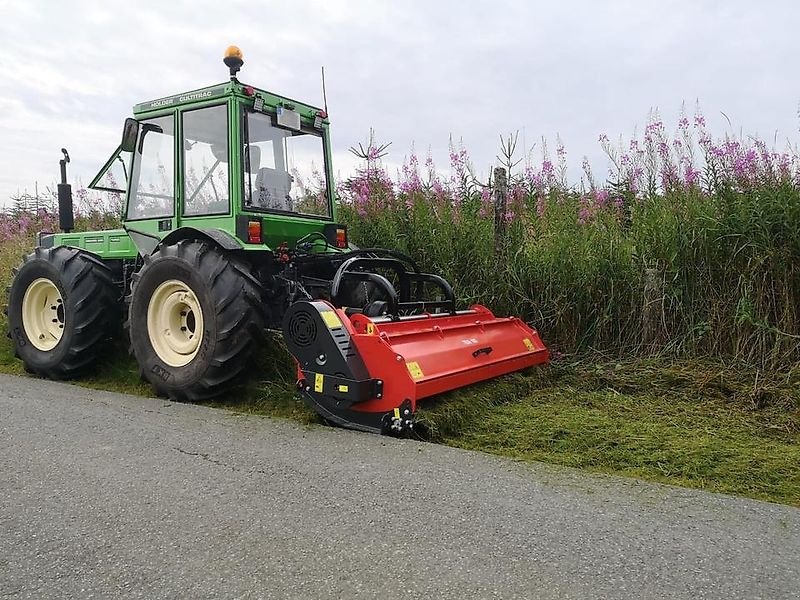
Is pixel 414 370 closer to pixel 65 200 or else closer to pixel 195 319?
pixel 195 319

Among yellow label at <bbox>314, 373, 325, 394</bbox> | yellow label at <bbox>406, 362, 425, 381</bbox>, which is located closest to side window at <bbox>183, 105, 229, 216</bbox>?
yellow label at <bbox>314, 373, 325, 394</bbox>

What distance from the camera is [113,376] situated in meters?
5.98

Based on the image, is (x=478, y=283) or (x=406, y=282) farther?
(x=478, y=283)

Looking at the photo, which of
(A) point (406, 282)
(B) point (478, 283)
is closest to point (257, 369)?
(A) point (406, 282)

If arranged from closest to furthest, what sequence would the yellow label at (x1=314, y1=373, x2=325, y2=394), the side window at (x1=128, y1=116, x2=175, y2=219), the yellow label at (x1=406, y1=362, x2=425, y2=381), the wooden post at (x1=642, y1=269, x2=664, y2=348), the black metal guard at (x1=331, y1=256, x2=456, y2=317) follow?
the yellow label at (x1=406, y1=362, x2=425, y2=381) < the yellow label at (x1=314, y1=373, x2=325, y2=394) < the black metal guard at (x1=331, y1=256, x2=456, y2=317) < the wooden post at (x1=642, y1=269, x2=664, y2=348) < the side window at (x1=128, y1=116, x2=175, y2=219)

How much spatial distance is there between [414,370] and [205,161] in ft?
8.28

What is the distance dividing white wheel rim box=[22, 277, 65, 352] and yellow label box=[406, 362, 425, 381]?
378 centimetres

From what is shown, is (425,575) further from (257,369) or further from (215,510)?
(257,369)

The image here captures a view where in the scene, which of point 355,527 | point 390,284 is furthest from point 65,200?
point 355,527

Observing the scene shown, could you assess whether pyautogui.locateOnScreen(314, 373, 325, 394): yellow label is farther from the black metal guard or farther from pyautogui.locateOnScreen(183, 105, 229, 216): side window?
pyautogui.locateOnScreen(183, 105, 229, 216): side window

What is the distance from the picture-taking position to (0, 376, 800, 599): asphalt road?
7.36 feet

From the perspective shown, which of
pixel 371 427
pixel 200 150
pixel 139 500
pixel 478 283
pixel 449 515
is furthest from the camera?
pixel 478 283

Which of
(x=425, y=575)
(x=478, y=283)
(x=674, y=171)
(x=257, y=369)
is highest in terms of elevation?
(x=674, y=171)

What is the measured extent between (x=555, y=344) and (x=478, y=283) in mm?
887
